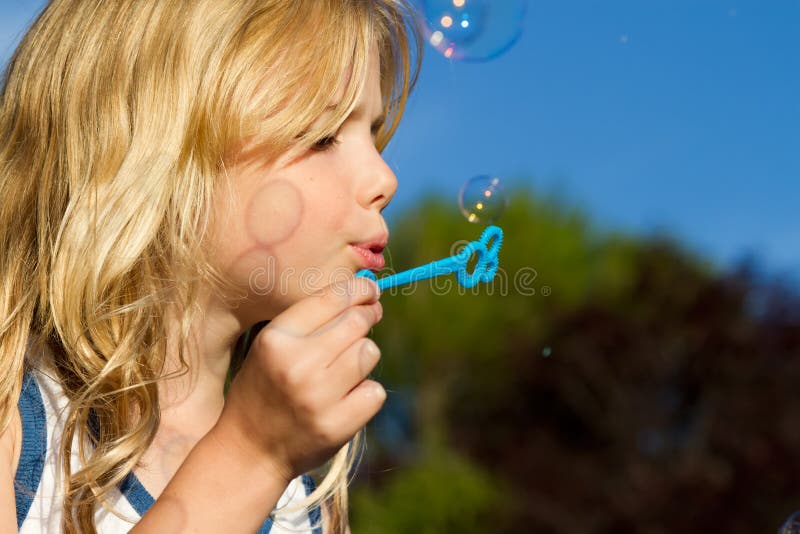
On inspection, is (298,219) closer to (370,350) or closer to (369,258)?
(369,258)

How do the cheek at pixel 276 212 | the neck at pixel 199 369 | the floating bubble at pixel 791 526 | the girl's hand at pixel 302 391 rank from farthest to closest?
the floating bubble at pixel 791 526 → the neck at pixel 199 369 → the cheek at pixel 276 212 → the girl's hand at pixel 302 391

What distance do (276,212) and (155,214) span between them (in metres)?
0.20

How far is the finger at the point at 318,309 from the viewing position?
1123 millimetres

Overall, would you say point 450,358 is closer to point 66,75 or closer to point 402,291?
point 402,291

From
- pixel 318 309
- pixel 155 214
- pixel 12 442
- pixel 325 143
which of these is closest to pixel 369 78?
pixel 325 143

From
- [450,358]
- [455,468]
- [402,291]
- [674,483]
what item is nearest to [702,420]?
[674,483]

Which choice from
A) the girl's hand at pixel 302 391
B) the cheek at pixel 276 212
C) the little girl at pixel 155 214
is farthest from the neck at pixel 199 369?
the girl's hand at pixel 302 391

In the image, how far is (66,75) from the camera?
1.54 metres

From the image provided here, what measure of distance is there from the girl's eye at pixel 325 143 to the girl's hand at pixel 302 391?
40cm

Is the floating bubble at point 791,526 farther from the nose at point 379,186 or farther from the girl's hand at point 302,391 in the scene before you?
the girl's hand at point 302,391

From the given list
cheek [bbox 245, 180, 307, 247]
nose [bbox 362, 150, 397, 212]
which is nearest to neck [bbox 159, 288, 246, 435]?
cheek [bbox 245, 180, 307, 247]

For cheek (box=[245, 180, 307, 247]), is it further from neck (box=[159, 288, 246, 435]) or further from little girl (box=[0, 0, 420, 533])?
neck (box=[159, 288, 246, 435])

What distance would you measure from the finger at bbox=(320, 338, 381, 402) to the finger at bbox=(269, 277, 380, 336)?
5 centimetres

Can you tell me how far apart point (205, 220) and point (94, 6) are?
0.45m
